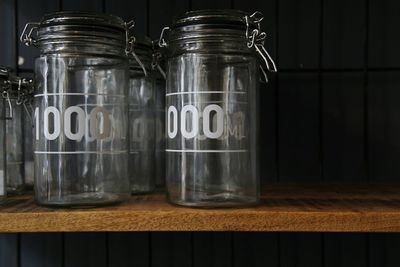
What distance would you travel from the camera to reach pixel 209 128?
617 millimetres

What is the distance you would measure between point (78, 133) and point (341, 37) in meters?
0.50

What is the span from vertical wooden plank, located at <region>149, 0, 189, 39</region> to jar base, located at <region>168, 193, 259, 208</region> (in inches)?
15.0

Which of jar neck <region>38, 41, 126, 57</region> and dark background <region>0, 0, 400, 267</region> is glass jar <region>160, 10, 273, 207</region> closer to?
jar neck <region>38, 41, 126, 57</region>

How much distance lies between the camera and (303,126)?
0.91m

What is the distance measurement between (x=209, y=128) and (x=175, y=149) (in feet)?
0.17

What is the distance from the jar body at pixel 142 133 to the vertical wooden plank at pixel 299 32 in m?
0.26

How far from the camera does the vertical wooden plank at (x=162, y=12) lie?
36.1 inches
